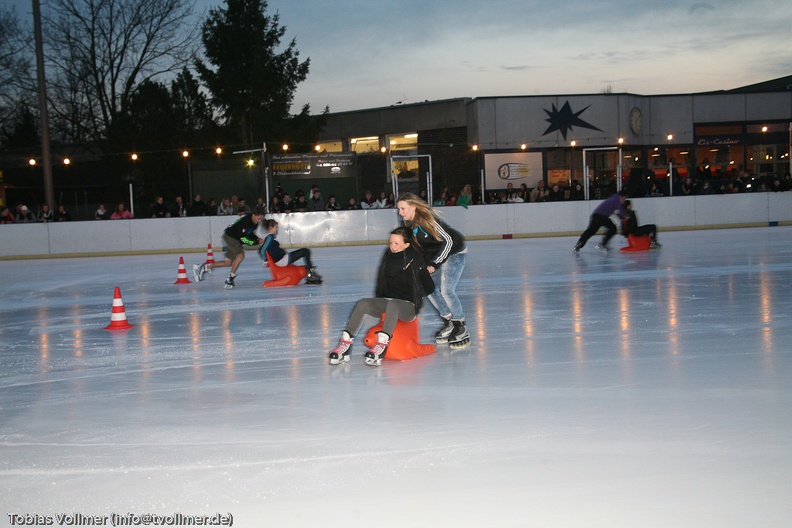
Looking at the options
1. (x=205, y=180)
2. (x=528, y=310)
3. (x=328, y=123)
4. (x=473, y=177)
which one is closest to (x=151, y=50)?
(x=328, y=123)

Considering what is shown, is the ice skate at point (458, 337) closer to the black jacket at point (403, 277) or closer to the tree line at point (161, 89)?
the black jacket at point (403, 277)

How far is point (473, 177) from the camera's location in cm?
3055

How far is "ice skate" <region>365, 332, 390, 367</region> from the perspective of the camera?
599cm

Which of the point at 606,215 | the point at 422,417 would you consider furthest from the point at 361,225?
the point at 422,417

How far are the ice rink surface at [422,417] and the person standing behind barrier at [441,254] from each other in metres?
0.32

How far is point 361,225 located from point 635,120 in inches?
558

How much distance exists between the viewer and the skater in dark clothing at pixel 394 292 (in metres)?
6.11

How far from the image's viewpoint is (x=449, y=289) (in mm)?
6871

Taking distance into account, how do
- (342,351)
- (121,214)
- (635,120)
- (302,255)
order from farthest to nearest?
(635,120), (121,214), (302,255), (342,351)

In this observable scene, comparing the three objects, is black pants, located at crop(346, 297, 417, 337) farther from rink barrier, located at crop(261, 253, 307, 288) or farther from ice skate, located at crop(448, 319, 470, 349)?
rink barrier, located at crop(261, 253, 307, 288)

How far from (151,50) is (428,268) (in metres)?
33.2

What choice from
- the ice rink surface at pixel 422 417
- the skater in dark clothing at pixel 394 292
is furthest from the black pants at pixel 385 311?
the ice rink surface at pixel 422 417

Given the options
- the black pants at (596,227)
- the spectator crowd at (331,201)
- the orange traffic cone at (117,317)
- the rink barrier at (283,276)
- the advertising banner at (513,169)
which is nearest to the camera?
the orange traffic cone at (117,317)

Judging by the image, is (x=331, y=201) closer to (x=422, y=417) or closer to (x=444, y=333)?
(x=444, y=333)
